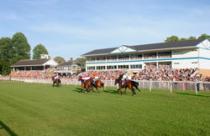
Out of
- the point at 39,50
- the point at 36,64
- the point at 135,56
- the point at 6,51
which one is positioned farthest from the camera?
the point at 39,50

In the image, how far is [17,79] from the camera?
62125 mm

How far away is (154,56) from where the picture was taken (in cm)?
5444

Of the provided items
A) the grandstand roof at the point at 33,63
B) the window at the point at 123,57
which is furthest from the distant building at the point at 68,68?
the window at the point at 123,57

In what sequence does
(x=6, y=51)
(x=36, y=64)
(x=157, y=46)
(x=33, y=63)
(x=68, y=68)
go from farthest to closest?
(x=6, y=51) < (x=33, y=63) < (x=36, y=64) < (x=68, y=68) < (x=157, y=46)

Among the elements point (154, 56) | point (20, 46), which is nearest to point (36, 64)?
point (20, 46)

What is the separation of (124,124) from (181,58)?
1669 inches

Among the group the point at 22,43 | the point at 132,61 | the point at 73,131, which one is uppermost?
the point at 22,43

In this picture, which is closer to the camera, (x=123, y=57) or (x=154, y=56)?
(x=154, y=56)

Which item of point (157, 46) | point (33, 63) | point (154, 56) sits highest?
point (157, 46)

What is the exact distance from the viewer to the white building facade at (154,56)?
160 ft

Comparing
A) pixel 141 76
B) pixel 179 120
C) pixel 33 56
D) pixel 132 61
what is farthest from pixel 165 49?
pixel 33 56

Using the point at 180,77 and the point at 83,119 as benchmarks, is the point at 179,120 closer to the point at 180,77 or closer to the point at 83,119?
the point at 83,119

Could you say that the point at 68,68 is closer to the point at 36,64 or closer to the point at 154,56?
the point at 36,64

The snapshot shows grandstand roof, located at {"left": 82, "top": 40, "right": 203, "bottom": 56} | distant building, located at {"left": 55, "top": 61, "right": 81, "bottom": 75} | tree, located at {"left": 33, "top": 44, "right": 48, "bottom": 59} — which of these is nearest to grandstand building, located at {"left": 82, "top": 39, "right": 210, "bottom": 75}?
grandstand roof, located at {"left": 82, "top": 40, "right": 203, "bottom": 56}
